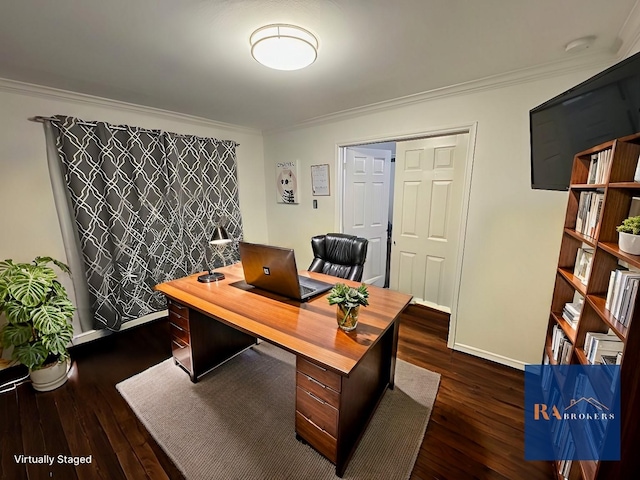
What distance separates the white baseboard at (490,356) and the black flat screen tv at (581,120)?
1.44 m

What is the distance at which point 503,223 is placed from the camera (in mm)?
2080

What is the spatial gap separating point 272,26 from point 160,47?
0.72 m

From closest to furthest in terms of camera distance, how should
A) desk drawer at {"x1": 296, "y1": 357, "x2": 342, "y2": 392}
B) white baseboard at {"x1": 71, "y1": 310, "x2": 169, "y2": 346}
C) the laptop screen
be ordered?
desk drawer at {"x1": 296, "y1": 357, "x2": 342, "y2": 392}, the laptop screen, white baseboard at {"x1": 71, "y1": 310, "x2": 169, "y2": 346}

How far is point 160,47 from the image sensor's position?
154 centimetres

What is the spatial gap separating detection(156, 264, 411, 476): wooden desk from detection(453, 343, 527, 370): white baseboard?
0.94 meters

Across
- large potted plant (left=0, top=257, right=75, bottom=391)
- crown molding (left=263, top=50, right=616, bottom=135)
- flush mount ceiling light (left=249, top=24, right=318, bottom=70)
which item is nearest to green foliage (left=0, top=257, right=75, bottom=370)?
large potted plant (left=0, top=257, right=75, bottom=391)

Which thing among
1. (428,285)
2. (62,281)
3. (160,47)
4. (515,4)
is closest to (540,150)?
(515,4)

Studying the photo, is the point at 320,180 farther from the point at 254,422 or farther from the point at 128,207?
the point at 254,422

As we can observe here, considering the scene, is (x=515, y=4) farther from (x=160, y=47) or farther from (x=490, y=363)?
(x=490, y=363)

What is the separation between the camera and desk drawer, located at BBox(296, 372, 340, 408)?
1.22m

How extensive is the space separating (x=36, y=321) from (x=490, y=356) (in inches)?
136

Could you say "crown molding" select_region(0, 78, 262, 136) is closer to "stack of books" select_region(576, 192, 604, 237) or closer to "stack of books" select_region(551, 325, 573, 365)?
"stack of books" select_region(576, 192, 604, 237)

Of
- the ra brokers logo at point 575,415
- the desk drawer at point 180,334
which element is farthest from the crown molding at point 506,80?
the desk drawer at point 180,334

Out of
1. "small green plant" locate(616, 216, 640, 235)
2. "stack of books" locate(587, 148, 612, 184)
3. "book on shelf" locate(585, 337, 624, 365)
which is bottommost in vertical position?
"book on shelf" locate(585, 337, 624, 365)
